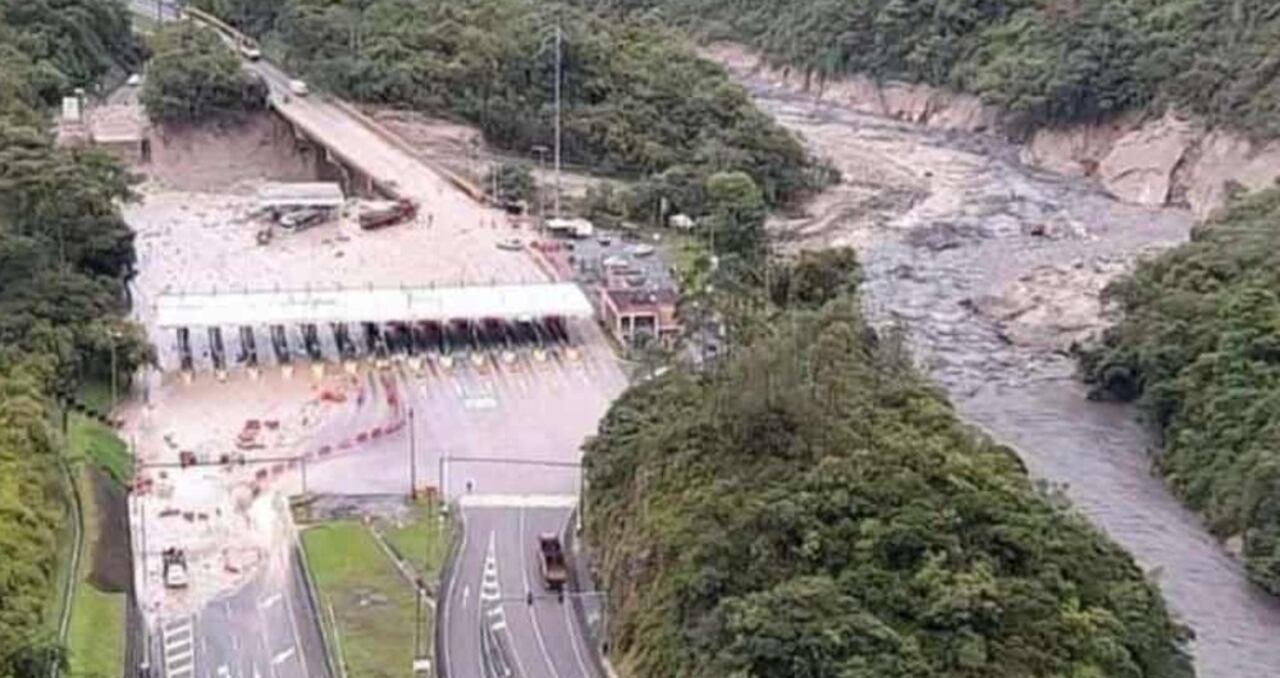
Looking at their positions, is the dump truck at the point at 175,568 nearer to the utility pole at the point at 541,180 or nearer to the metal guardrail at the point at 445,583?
the metal guardrail at the point at 445,583

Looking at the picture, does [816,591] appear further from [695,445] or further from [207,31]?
[207,31]

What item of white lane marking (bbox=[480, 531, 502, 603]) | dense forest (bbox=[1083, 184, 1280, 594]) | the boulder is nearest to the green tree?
dense forest (bbox=[1083, 184, 1280, 594])

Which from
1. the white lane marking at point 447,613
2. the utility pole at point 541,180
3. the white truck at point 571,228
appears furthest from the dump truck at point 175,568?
the utility pole at point 541,180

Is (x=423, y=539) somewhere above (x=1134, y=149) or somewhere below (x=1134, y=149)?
below

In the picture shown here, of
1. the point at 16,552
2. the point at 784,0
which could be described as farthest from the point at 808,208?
the point at 16,552

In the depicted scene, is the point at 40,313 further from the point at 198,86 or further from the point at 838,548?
the point at 198,86

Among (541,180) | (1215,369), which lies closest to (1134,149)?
(541,180)

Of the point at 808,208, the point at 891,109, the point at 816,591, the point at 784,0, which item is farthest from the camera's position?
the point at 784,0
